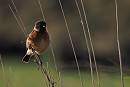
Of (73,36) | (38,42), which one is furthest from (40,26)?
(73,36)

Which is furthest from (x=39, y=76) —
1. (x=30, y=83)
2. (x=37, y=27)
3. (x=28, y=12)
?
(x=37, y=27)

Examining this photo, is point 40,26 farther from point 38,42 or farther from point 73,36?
point 73,36

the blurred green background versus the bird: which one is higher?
the bird

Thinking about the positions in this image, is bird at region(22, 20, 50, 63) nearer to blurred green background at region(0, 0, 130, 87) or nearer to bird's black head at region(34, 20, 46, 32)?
bird's black head at region(34, 20, 46, 32)

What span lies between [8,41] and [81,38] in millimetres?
1336

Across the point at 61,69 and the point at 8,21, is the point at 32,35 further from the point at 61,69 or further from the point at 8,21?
the point at 8,21

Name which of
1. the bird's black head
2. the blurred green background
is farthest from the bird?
the blurred green background

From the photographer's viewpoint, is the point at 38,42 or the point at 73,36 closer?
the point at 38,42

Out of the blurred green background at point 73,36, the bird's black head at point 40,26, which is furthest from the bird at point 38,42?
the blurred green background at point 73,36

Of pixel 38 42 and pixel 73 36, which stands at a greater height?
pixel 38 42

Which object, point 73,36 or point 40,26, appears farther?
point 73,36

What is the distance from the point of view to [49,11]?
4.57 metres

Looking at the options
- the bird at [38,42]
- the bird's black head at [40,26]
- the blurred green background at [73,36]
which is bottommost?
the blurred green background at [73,36]

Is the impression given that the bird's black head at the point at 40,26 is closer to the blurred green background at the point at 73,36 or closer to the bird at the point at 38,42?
the bird at the point at 38,42
